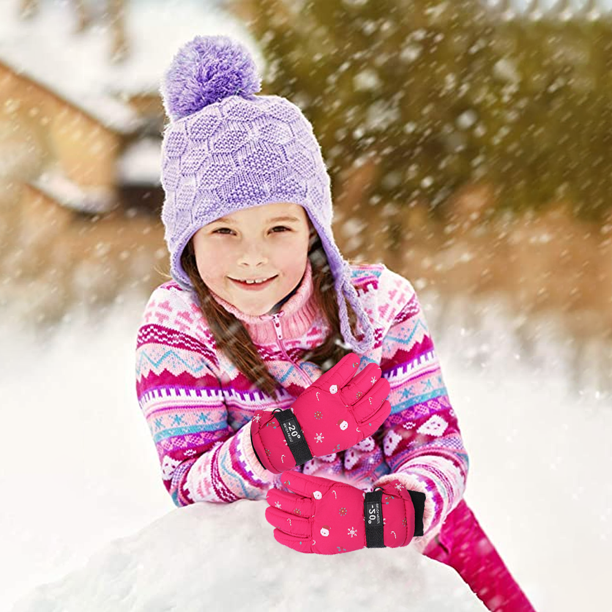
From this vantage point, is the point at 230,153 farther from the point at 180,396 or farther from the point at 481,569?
the point at 481,569

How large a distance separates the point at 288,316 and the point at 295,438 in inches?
9.8

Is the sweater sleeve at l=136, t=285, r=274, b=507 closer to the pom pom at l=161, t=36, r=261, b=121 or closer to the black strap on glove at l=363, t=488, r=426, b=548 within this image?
the black strap on glove at l=363, t=488, r=426, b=548

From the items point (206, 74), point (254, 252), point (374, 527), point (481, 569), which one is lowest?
point (481, 569)

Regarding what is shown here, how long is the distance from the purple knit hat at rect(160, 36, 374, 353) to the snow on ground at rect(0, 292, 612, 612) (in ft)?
1.42

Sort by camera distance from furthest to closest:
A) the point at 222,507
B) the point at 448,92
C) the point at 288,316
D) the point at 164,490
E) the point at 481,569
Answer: the point at 448,92 < the point at 164,490 < the point at 481,569 < the point at 288,316 < the point at 222,507

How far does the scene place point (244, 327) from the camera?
4.49 feet

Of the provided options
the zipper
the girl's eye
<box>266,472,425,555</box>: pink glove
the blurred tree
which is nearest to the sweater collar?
the zipper

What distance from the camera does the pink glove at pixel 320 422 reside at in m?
1.21

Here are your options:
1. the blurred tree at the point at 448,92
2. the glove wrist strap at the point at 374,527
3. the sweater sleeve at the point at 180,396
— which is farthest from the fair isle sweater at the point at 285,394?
the blurred tree at the point at 448,92

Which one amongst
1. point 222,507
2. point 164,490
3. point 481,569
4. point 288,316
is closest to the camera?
point 222,507

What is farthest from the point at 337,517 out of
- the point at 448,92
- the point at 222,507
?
the point at 448,92

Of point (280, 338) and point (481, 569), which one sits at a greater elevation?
point (280, 338)

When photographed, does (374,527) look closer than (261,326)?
Yes

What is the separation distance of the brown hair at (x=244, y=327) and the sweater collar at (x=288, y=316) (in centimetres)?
1
